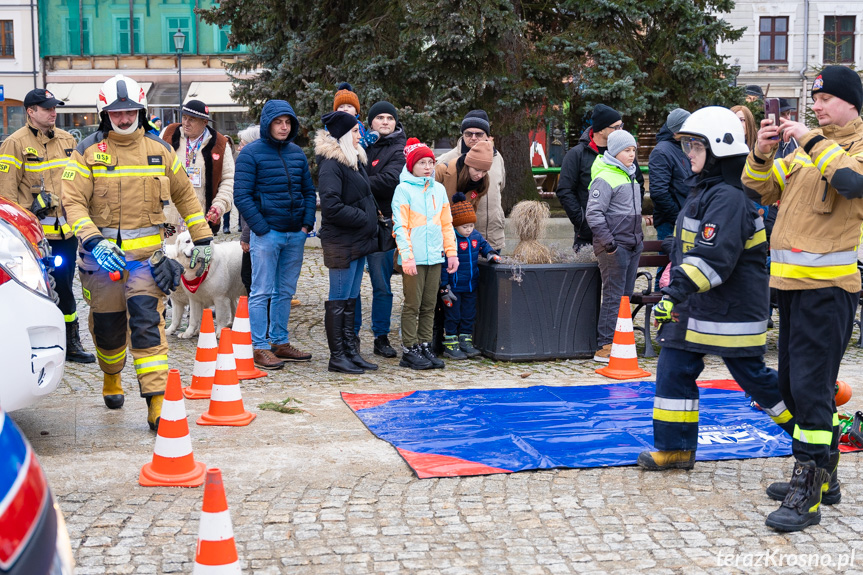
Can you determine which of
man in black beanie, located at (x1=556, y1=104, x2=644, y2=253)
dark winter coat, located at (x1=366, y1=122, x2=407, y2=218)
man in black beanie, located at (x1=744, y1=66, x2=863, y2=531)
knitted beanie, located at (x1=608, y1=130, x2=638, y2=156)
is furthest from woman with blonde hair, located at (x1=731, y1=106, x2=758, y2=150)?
dark winter coat, located at (x1=366, y1=122, x2=407, y2=218)

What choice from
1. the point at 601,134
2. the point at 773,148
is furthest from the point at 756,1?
the point at 773,148

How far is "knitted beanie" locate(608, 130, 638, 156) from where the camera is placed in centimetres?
827

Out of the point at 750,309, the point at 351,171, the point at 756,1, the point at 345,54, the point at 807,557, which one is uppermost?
the point at 756,1

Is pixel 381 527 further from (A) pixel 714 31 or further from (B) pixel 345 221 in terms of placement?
(A) pixel 714 31

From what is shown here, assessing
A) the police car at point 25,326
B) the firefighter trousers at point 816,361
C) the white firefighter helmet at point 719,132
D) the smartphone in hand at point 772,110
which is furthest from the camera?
the white firefighter helmet at point 719,132

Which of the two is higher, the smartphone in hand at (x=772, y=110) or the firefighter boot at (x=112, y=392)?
the smartphone in hand at (x=772, y=110)

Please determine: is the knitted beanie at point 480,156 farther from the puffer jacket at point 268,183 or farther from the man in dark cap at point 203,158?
the man in dark cap at point 203,158

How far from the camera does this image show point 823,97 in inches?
186

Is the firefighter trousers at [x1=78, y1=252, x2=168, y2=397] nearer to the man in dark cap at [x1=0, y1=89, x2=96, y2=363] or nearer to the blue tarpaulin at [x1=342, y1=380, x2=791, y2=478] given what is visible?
the blue tarpaulin at [x1=342, y1=380, x2=791, y2=478]

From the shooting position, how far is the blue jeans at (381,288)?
28.5ft

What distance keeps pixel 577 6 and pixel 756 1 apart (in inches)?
1259

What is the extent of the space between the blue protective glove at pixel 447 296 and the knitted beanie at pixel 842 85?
4.20 meters

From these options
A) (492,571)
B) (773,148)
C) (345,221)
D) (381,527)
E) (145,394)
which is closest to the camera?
(492,571)

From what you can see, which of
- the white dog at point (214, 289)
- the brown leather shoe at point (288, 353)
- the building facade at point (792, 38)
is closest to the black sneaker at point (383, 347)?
the brown leather shoe at point (288, 353)
